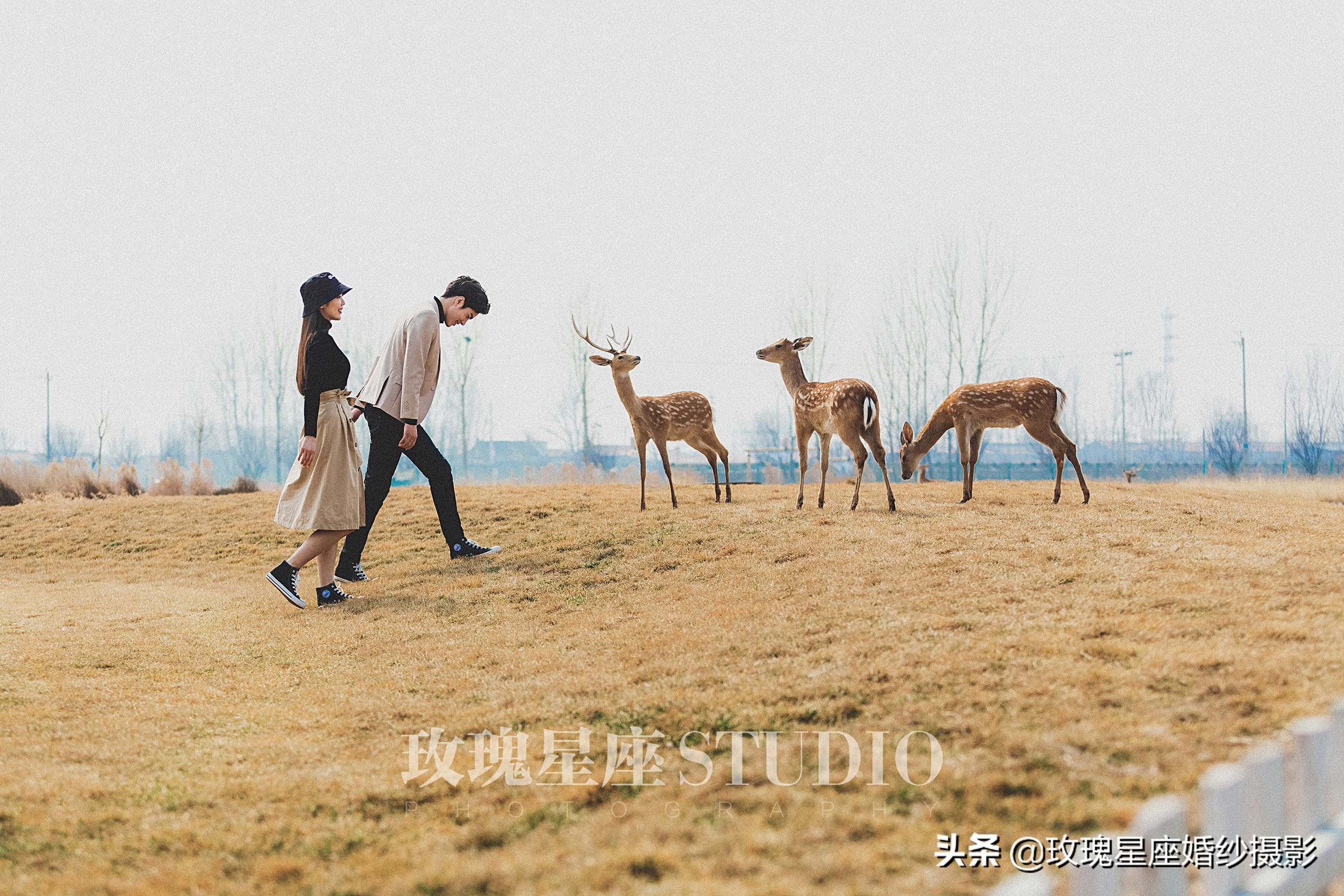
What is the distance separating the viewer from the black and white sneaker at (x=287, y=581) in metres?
6.79

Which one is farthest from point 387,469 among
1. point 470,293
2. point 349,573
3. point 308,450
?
point 470,293

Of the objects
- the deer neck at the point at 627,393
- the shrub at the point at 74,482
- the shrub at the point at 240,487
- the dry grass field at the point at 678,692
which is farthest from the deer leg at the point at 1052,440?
the shrub at the point at 74,482

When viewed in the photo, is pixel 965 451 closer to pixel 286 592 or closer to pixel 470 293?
pixel 470 293

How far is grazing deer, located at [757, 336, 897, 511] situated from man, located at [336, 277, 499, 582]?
9.95 feet

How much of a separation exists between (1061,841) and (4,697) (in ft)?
16.9

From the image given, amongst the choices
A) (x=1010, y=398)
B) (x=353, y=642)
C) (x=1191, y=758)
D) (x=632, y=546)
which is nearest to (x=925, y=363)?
(x=1010, y=398)

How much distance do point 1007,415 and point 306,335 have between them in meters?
6.08

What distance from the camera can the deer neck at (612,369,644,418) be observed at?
29.7 ft

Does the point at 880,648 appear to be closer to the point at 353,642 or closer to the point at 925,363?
the point at 353,642

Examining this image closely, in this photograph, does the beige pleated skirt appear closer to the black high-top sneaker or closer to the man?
the man

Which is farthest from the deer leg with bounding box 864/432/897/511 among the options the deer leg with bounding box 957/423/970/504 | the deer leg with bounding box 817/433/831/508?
the deer leg with bounding box 957/423/970/504

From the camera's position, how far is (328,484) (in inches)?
264

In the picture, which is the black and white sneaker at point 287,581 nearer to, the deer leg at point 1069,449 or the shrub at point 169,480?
the deer leg at point 1069,449

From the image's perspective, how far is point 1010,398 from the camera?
8.43m
